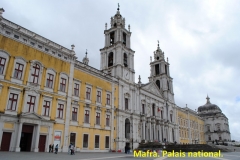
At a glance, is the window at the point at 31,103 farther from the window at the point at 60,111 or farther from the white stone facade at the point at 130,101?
the white stone facade at the point at 130,101

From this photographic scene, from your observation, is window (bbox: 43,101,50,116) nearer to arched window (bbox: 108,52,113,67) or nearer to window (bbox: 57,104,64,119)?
window (bbox: 57,104,64,119)

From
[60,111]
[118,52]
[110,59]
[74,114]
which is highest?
[118,52]

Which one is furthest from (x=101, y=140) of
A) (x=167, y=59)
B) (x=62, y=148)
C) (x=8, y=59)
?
(x=167, y=59)

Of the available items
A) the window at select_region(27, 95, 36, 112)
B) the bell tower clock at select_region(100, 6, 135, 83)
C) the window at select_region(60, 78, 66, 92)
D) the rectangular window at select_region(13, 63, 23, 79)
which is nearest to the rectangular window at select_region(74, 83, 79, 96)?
the window at select_region(60, 78, 66, 92)

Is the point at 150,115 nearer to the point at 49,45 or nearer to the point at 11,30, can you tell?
the point at 49,45

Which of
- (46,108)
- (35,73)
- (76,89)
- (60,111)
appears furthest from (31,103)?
(76,89)

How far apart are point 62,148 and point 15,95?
8.92 metres

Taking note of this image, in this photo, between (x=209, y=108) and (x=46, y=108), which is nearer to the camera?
(x=46, y=108)

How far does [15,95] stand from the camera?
23906 millimetres

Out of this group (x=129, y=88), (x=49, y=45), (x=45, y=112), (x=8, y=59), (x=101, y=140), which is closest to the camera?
(x=8, y=59)

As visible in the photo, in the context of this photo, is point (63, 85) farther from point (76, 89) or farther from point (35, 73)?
point (35, 73)

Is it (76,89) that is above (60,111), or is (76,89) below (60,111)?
above

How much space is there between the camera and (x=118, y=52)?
42281 millimetres

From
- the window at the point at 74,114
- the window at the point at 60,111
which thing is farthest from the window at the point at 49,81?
the window at the point at 74,114
